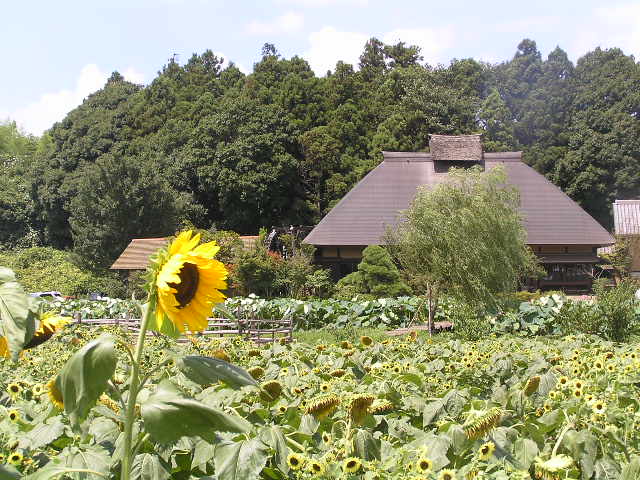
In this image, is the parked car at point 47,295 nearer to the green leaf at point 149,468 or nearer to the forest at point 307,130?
the green leaf at point 149,468

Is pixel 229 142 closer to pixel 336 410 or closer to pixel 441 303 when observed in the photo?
pixel 441 303

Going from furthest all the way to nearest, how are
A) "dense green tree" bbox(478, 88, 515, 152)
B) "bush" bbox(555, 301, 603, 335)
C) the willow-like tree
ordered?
"dense green tree" bbox(478, 88, 515, 152)
the willow-like tree
"bush" bbox(555, 301, 603, 335)

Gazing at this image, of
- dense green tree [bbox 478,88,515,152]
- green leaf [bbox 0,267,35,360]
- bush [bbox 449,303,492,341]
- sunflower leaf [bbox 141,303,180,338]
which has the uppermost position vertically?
dense green tree [bbox 478,88,515,152]

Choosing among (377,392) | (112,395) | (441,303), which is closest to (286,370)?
(377,392)

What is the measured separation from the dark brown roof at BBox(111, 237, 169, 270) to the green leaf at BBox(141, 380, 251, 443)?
27.9 metres

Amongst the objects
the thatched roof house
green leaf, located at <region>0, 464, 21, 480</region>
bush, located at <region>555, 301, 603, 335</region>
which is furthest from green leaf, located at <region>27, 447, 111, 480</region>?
the thatched roof house

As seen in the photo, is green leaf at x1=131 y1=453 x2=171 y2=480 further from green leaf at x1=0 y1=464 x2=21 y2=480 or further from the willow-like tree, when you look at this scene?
the willow-like tree

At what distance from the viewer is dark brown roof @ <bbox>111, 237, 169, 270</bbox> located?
29.0 meters

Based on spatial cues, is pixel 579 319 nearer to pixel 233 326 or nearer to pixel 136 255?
pixel 233 326

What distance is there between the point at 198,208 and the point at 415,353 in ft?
122

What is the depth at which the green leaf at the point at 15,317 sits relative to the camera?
121 cm

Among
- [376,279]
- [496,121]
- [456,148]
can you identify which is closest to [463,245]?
[376,279]

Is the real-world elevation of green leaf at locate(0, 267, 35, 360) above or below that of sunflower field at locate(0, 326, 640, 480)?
above

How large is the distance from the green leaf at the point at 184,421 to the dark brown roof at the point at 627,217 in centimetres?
3714
